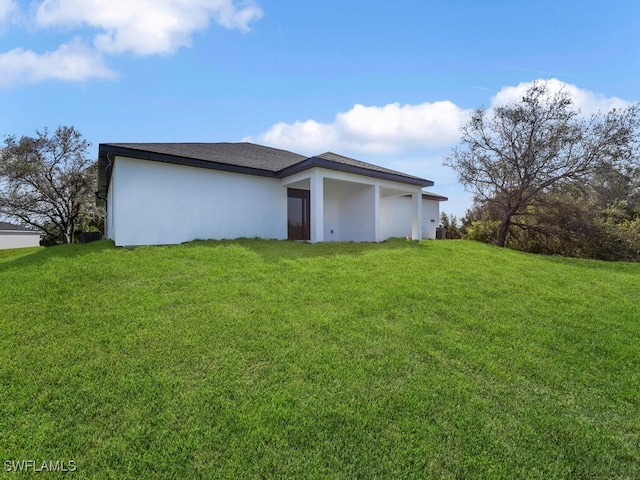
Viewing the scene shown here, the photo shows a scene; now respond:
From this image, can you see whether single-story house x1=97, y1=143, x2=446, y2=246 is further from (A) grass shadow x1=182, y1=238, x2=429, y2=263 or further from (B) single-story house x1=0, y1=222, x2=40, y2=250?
(B) single-story house x1=0, y1=222, x2=40, y2=250

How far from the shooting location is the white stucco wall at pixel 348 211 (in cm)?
1261

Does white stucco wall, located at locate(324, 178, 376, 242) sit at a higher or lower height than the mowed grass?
higher

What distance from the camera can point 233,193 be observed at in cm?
1093

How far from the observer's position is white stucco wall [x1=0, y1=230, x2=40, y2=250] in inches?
1141

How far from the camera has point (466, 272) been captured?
24.1 ft

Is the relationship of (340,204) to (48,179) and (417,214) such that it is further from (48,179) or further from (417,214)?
(48,179)

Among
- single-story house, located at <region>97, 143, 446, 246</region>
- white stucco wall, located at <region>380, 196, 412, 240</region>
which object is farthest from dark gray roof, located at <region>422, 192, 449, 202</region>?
single-story house, located at <region>97, 143, 446, 246</region>

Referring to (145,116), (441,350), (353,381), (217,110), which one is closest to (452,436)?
(353,381)

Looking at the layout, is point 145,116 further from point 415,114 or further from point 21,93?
point 415,114

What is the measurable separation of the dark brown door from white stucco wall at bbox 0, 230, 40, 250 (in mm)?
31600

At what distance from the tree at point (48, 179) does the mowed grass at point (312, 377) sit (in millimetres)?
17954

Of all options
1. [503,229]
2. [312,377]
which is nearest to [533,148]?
[503,229]

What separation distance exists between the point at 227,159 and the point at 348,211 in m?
5.55

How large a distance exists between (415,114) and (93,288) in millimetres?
10388
